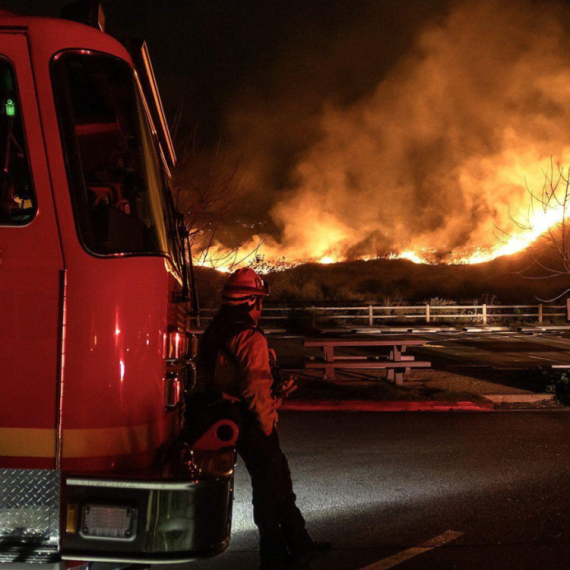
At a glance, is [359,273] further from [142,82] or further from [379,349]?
[142,82]

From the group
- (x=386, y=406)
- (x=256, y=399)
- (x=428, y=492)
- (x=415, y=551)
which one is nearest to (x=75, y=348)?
(x=256, y=399)

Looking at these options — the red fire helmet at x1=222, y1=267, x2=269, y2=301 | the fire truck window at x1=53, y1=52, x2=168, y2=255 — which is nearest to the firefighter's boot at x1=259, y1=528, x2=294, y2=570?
the red fire helmet at x1=222, y1=267, x2=269, y2=301

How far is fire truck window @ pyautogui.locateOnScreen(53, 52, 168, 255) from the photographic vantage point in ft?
8.61

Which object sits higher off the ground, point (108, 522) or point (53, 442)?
point (53, 442)

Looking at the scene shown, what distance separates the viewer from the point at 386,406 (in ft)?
32.7

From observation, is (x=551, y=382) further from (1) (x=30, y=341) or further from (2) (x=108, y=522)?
(1) (x=30, y=341)

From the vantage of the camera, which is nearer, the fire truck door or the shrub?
the fire truck door

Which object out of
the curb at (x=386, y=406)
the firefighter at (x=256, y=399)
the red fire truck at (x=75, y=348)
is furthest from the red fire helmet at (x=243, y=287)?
the curb at (x=386, y=406)

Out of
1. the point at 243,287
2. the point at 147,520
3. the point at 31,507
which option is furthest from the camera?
the point at 243,287

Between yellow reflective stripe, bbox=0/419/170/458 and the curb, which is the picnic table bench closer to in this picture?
the curb

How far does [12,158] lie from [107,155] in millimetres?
395

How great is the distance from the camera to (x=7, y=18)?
8.70 feet

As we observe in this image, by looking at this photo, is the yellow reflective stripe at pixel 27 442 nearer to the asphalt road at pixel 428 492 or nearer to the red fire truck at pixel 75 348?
the red fire truck at pixel 75 348

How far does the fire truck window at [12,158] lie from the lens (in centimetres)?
261
